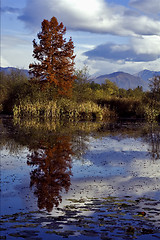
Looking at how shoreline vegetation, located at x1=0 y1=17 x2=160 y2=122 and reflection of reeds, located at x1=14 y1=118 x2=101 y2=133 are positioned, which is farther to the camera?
shoreline vegetation, located at x1=0 y1=17 x2=160 y2=122

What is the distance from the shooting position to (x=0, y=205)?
6.07 meters

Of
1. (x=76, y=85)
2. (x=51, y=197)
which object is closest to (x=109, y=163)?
(x=51, y=197)

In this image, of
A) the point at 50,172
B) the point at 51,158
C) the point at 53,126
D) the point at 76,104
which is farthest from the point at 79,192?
the point at 76,104

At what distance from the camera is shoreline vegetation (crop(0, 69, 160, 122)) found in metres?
32.6

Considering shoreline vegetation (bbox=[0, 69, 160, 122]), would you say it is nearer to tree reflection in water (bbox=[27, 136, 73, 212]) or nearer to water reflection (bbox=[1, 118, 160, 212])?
water reflection (bbox=[1, 118, 160, 212])

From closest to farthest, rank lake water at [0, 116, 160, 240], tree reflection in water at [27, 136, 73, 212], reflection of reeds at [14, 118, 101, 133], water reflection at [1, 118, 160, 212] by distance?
lake water at [0, 116, 160, 240], tree reflection in water at [27, 136, 73, 212], water reflection at [1, 118, 160, 212], reflection of reeds at [14, 118, 101, 133]

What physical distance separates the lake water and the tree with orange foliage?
22.7 m

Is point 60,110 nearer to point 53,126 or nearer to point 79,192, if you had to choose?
point 53,126

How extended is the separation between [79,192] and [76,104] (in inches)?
1082

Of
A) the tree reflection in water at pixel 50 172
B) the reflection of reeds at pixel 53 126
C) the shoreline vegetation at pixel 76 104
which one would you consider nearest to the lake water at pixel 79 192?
the tree reflection in water at pixel 50 172

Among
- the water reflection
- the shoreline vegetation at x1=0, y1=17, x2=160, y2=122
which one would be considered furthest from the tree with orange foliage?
the water reflection

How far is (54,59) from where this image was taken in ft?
118

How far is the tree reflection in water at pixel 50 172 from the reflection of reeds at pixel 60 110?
60.6 ft

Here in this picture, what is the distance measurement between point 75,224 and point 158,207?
6.05ft
